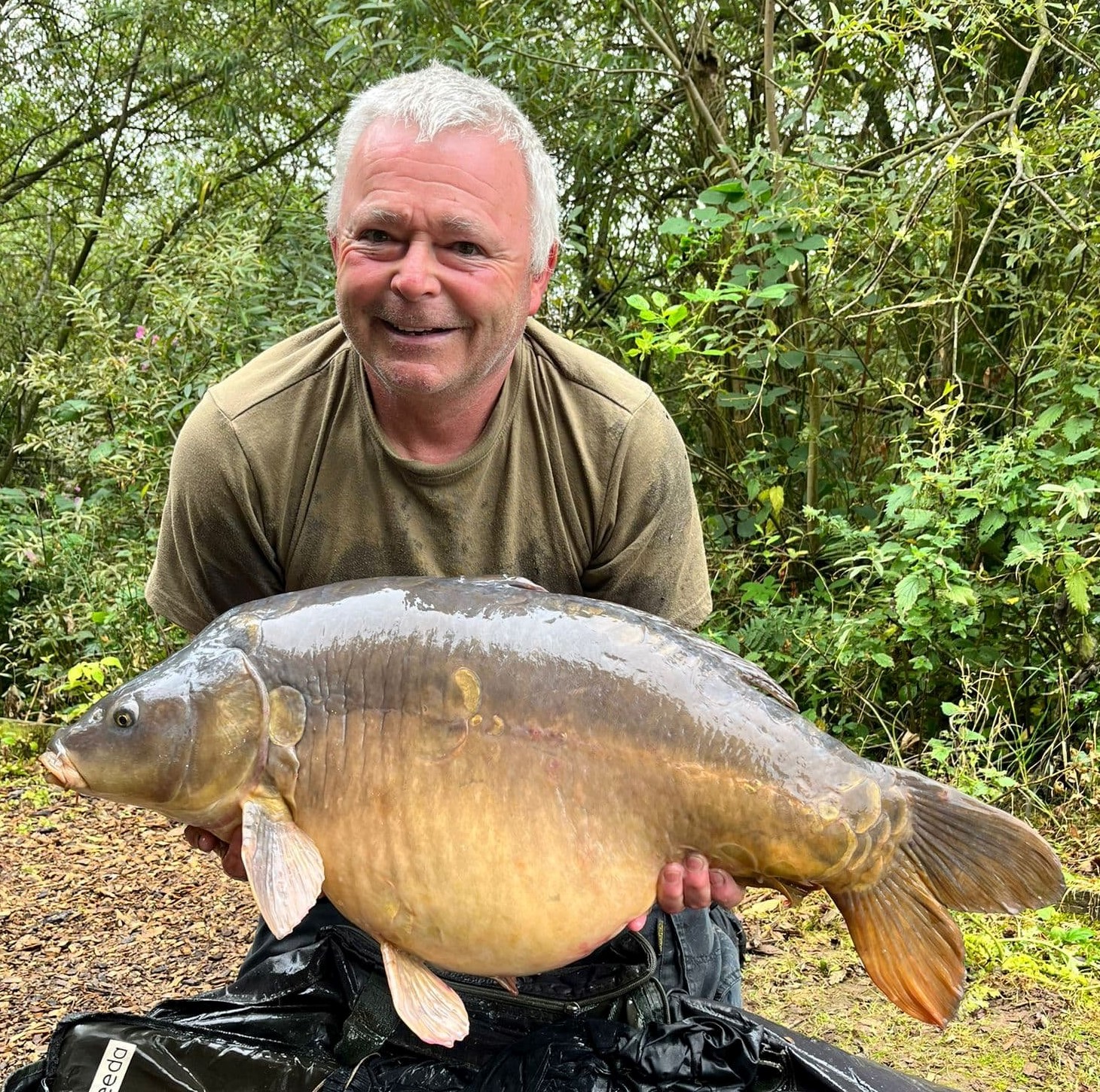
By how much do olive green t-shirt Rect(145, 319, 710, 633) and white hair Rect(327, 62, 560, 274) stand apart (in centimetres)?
20

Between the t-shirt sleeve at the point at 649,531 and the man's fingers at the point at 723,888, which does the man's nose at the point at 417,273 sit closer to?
the t-shirt sleeve at the point at 649,531

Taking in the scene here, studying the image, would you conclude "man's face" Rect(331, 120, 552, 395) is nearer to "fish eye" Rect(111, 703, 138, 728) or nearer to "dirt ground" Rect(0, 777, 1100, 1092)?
"fish eye" Rect(111, 703, 138, 728)

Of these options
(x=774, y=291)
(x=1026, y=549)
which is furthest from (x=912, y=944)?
(x=774, y=291)

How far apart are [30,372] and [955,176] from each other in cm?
283

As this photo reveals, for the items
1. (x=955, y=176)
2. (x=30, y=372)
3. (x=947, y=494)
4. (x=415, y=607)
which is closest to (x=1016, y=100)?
(x=955, y=176)

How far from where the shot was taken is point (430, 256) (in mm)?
1498

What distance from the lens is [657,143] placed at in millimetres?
4102

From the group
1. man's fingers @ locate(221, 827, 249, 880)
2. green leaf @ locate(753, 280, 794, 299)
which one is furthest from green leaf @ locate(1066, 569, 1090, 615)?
man's fingers @ locate(221, 827, 249, 880)

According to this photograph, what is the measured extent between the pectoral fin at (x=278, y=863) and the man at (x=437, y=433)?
0.87 feet

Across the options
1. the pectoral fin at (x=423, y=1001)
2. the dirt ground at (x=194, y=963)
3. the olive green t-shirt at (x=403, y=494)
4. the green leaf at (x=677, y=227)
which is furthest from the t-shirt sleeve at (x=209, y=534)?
the green leaf at (x=677, y=227)

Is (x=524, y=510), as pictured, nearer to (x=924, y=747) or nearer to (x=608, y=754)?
(x=608, y=754)

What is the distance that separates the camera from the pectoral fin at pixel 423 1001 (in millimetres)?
1194

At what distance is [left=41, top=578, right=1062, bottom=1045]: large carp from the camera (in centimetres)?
118

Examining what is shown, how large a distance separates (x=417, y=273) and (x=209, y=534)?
47 cm
